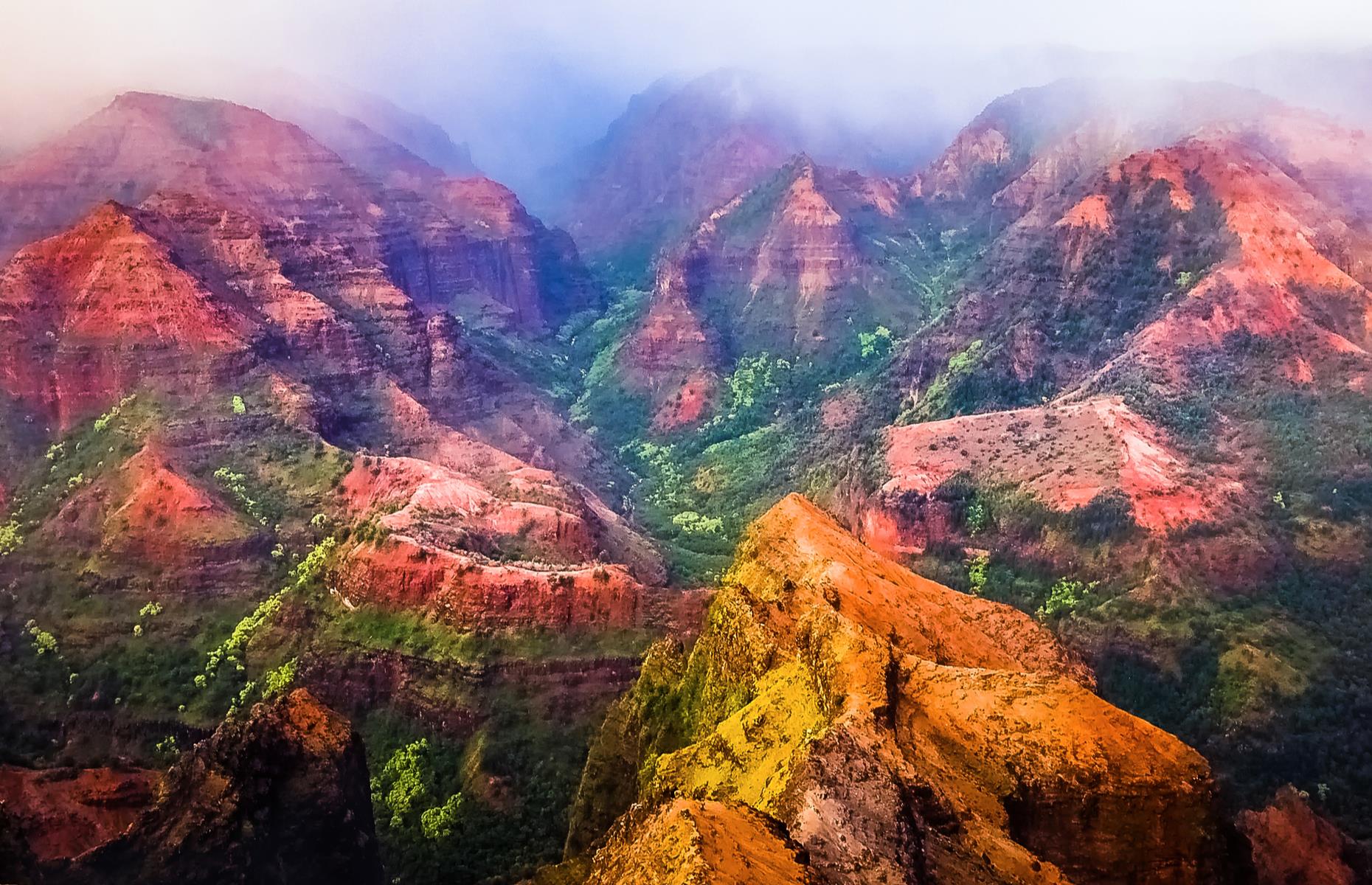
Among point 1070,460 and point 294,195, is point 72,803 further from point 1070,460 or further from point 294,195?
point 294,195

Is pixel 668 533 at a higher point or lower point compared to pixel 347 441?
lower

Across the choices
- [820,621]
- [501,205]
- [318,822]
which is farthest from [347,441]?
[501,205]

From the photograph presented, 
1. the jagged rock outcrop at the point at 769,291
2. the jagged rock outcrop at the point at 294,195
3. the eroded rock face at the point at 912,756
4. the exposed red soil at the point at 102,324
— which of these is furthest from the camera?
the jagged rock outcrop at the point at 769,291

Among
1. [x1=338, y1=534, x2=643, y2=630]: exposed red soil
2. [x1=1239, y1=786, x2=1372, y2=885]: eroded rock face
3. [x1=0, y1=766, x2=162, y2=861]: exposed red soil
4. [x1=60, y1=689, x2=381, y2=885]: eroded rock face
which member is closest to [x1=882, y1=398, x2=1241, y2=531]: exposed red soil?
[x1=1239, y1=786, x2=1372, y2=885]: eroded rock face

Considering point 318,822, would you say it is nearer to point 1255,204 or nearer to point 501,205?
point 1255,204

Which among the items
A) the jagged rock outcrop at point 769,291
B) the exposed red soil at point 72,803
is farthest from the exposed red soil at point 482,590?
the jagged rock outcrop at point 769,291

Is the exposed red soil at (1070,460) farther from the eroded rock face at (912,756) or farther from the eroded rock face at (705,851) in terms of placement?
the eroded rock face at (705,851)

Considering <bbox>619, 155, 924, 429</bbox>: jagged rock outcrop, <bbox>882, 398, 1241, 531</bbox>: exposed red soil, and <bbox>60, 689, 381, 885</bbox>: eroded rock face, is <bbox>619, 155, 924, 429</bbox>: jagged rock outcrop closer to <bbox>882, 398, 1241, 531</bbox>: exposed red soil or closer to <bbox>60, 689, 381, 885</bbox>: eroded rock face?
<bbox>882, 398, 1241, 531</bbox>: exposed red soil

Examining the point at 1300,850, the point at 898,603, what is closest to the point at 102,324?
the point at 898,603
